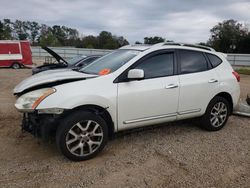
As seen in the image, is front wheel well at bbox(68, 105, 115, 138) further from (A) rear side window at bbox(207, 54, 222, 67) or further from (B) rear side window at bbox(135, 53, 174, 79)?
(A) rear side window at bbox(207, 54, 222, 67)

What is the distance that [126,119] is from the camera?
3.79 m

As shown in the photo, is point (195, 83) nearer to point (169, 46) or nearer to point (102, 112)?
point (169, 46)

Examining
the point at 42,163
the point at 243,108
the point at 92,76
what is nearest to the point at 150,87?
the point at 92,76

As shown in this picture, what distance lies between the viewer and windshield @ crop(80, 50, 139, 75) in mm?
3937

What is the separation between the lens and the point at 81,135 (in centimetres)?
343

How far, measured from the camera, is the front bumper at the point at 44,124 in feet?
10.8

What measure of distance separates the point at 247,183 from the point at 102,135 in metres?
1.98

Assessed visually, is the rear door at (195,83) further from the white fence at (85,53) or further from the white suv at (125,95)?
the white fence at (85,53)

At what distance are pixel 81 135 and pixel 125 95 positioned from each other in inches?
34.0

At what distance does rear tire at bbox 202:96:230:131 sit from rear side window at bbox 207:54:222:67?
0.67 metres

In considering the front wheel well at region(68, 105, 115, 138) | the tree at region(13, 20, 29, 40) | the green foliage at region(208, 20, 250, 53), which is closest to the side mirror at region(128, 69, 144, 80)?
the front wheel well at region(68, 105, 115, 138)

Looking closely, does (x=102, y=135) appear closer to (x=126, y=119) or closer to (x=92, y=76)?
(x=126, y=119)

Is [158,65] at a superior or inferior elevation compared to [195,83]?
superior

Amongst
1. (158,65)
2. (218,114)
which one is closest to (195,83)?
(158,65)
